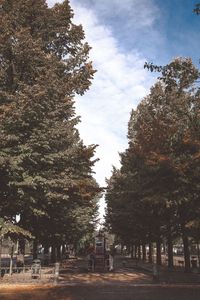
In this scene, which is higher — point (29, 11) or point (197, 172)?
point (29, 11)

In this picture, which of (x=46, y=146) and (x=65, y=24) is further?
(x=65, y=24)

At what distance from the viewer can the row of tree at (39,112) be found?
66.3 ft

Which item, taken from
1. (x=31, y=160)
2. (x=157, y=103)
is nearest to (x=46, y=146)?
(x=31, y=160)

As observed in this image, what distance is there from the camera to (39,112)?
20.7m

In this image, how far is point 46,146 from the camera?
67.4ft

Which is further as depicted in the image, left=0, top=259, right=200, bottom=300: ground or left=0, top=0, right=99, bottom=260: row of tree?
left=0, top=0, right=99, bottom=260: row of tree

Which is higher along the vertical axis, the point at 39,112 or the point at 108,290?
the point at 39,112

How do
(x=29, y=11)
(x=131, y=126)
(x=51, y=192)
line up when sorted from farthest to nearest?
(x=131, y=126), (x=29, y=11), (x=51, y=192)

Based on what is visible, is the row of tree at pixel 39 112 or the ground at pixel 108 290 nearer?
the ground at pixel 108 290

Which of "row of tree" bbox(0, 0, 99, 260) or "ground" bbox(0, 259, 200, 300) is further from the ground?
"row of tree" bbox(0, 0, 99, 260)

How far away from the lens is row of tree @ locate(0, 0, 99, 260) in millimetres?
20219

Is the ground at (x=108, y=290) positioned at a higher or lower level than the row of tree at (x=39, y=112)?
lower

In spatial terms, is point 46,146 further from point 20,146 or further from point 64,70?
point 64,70

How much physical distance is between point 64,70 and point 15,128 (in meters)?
7.87
